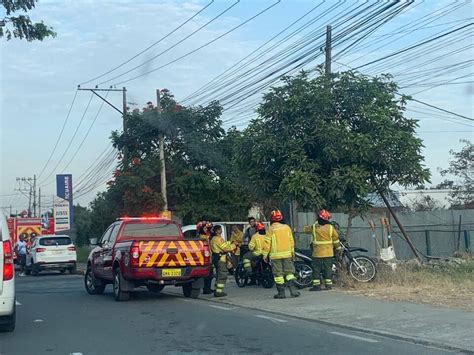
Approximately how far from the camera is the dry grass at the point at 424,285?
12.7 m

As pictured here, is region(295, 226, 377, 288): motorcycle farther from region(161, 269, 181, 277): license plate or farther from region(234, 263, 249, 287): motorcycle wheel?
region(161, 269, 181, 277): license plate

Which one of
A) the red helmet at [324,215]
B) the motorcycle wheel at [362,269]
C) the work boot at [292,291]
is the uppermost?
the red helmet at [324,215]

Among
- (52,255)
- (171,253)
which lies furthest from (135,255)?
(52,255)

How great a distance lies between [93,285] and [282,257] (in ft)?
17.8

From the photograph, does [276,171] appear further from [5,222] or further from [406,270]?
[5,222]

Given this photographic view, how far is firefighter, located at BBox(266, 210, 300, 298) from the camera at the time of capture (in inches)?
550

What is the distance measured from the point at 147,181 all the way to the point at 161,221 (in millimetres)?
14914

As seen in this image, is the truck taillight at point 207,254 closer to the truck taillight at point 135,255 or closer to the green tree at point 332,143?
the truck taillight at point 135,255

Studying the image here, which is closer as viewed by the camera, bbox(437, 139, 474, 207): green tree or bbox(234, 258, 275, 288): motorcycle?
bbox(234, 258, 275, 288): motorcycle

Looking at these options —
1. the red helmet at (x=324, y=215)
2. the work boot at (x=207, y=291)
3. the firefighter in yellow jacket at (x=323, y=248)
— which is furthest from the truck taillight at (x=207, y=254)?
the red helmet at (x=324, y=215)

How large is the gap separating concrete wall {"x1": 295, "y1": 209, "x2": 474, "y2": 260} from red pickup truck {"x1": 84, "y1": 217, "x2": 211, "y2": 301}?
743cm

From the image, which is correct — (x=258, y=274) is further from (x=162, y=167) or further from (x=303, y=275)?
(x=162, y=167)

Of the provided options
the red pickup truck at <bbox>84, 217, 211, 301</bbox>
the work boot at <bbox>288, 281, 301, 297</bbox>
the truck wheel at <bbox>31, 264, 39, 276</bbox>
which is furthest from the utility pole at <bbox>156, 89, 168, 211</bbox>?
the work boot at <bbox>288, 281, 301, 297</bbox>

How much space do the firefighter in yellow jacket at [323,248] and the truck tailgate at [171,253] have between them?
2438 mm
